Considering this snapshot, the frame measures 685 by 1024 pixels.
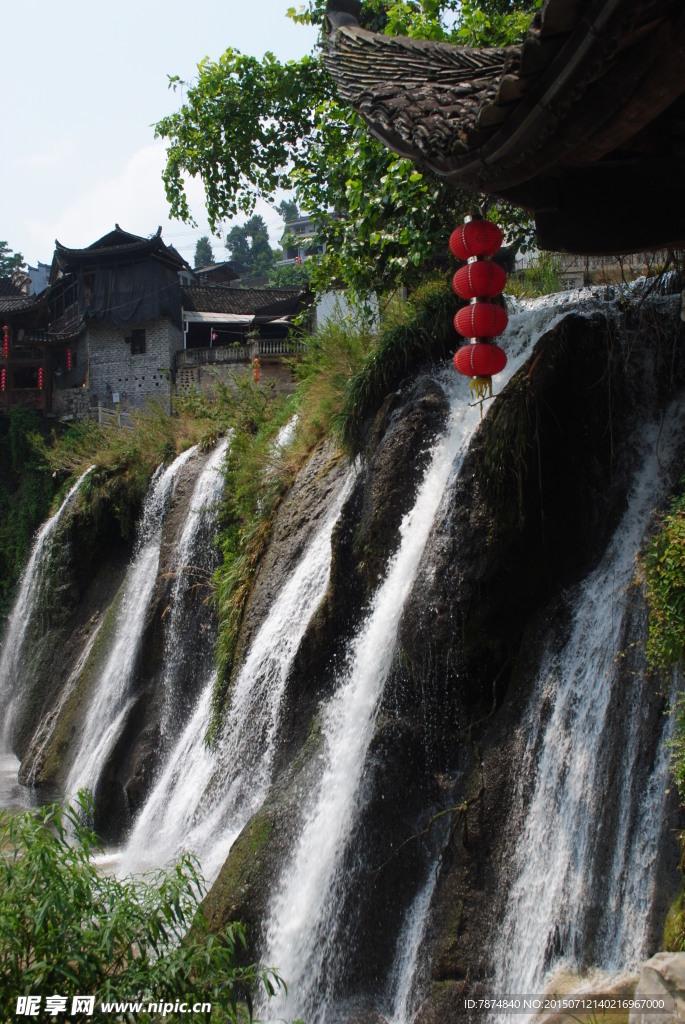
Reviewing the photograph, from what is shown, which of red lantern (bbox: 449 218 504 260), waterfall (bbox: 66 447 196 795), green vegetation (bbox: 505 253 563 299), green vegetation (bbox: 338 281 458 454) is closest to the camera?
red lantern (bbox: 449 218 504 260)

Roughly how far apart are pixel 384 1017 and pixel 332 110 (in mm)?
12082

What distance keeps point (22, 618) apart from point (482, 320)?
46.0 ft

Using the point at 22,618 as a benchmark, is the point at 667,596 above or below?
above

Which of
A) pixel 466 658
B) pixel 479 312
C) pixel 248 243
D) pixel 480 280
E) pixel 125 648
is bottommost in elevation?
pixel 125 648

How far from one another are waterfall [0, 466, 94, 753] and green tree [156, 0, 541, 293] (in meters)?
6.00

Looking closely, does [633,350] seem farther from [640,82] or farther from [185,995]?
[185,995]

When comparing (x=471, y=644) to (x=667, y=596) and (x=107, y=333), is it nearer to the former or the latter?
(x=667, y=596)

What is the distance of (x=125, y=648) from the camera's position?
14.2 meters

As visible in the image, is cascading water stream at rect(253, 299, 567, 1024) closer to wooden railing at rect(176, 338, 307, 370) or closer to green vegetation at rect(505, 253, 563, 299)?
green vegetation at rect(505, 253, 563, 299)

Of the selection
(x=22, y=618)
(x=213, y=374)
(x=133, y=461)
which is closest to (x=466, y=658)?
(x=133, y=461)

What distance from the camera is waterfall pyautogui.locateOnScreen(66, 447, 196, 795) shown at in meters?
13.1

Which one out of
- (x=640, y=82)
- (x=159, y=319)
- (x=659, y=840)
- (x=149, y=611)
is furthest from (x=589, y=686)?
(x=159, y=319)

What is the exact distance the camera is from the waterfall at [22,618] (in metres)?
18.0

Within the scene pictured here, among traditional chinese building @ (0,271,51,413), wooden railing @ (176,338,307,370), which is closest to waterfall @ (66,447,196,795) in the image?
wooden railing @ (176,338,307,370)
